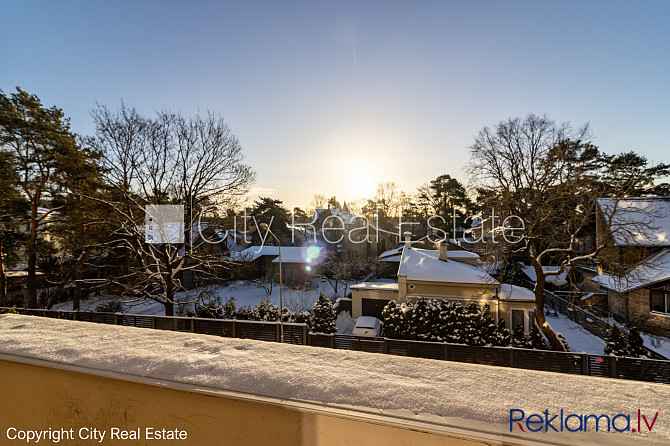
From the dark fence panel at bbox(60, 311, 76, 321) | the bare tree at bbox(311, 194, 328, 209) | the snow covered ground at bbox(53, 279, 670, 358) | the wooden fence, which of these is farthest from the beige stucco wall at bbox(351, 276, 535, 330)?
the bare tree at bbox(311, 194, 328, 209)

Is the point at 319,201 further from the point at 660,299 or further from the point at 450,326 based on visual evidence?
the point at 660,299

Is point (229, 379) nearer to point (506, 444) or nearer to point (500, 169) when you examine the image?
point (506, 444)

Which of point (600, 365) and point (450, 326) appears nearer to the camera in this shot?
point (600, 365)

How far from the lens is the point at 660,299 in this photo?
12.7 metres

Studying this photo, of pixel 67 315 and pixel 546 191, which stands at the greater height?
pixel 546 191

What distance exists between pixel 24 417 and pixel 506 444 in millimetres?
2720

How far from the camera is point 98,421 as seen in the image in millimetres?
1640

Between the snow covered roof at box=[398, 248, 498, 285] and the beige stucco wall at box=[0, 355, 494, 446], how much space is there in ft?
38.9

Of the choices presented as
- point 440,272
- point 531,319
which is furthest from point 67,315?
point 531,319

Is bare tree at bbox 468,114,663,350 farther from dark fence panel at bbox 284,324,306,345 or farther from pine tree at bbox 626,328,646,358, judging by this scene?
dark fence panel at bbox 284,324,306,345

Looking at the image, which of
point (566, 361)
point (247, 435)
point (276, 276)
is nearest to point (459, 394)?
point (247, 435)

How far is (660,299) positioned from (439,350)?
37.1 ft

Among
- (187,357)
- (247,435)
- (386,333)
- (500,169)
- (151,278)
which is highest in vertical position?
(500,169)

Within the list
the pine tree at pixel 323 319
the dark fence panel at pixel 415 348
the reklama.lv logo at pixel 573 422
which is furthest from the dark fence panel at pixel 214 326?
the reklama.lv logo at pixel 573 422
